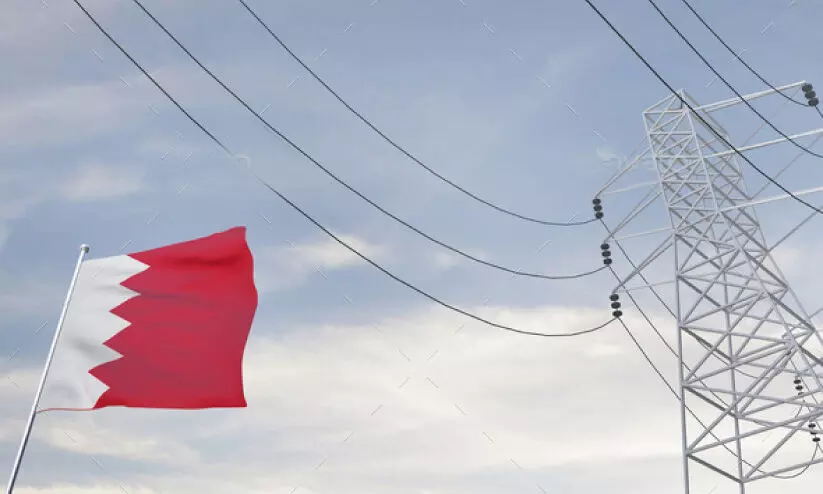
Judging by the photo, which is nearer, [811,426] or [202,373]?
[202,373]

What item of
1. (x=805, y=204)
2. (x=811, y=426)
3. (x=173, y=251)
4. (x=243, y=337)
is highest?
(x=805, y=204)

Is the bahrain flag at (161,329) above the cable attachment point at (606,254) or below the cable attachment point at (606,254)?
below

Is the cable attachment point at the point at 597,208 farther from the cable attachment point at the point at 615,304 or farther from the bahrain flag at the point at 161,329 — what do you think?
the bahrain flag at the point at 161,329

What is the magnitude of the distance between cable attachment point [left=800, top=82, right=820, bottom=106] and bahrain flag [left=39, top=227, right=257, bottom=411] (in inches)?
682

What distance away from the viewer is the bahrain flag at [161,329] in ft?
28.6

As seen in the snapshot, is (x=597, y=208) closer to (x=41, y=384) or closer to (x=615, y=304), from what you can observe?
(x=615, y=304)

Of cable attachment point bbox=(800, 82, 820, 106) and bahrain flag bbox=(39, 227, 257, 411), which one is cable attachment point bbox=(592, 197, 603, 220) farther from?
bahrain flag bbox=(39, 227, 257, 411)

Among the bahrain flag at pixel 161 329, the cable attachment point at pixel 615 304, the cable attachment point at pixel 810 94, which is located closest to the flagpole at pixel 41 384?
the bahrain flag at pixel 161 329

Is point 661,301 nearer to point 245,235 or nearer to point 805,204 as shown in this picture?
point 805,204

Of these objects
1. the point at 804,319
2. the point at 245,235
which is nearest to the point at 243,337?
the point at 245,235

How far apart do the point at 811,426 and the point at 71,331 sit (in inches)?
661

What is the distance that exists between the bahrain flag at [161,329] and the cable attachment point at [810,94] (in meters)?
17.3

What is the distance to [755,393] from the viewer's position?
1761cm

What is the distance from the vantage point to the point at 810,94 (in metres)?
20.8
